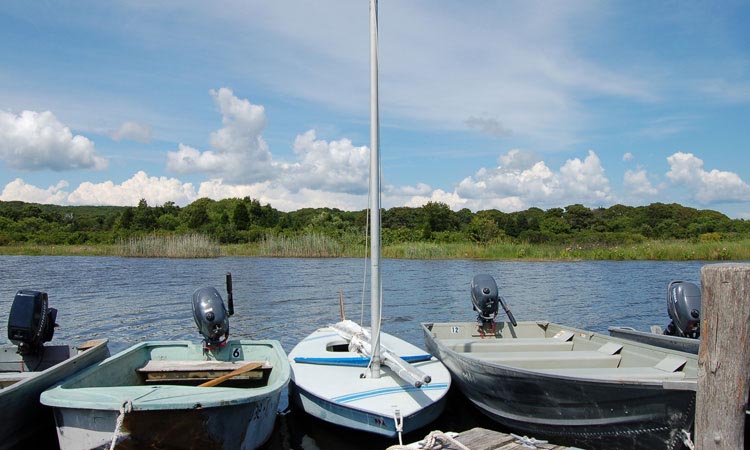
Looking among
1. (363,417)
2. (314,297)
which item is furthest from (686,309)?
(314,297)

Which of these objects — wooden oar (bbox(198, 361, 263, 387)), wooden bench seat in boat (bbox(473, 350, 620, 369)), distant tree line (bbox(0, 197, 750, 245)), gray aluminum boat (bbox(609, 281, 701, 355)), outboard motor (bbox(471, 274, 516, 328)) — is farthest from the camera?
distant tree line (bbox(0, 197, 750, 245))

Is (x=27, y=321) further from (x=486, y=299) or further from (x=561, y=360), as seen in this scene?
(x=561, y=360)

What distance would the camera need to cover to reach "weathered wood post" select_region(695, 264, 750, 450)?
166 inches

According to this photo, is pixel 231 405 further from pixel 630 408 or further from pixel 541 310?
pixel 541 310

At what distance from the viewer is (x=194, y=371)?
768 cm

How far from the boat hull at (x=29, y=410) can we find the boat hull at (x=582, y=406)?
196 inches

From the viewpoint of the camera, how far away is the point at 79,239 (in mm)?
54125

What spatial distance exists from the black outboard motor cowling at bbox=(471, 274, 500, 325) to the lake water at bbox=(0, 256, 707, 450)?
1.80 metres

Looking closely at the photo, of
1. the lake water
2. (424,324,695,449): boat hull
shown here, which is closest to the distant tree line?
the lake water

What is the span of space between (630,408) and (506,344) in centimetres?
308

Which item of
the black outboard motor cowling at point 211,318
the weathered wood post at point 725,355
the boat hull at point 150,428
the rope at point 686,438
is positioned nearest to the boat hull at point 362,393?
the black outboard motor cowling at point 211,318

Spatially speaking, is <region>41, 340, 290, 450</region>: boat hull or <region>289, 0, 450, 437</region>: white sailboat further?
<region>289, 0, 450, 437</region>: white sailboat

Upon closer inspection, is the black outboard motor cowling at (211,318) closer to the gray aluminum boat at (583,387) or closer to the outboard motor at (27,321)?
the outboard motor at (27,321)

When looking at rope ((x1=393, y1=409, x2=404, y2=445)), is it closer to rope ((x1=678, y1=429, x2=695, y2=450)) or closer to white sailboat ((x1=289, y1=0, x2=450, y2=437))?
white sailboat ((x1=289, y1=0, x2=450, y2=437))
